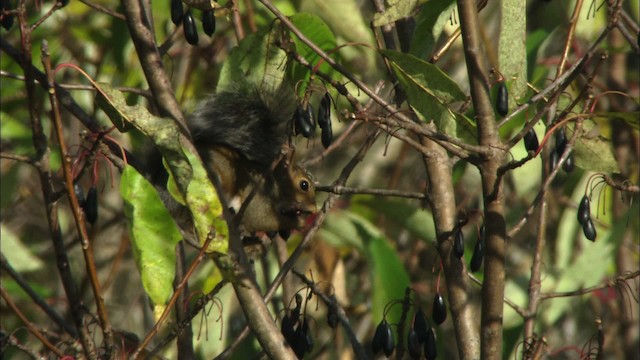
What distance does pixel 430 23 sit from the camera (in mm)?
2273

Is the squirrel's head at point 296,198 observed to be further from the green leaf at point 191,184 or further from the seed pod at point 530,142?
the green leaf at point 191,184

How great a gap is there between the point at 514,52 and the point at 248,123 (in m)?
0.93

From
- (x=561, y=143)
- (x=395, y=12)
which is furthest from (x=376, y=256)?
(x=395, y=12)

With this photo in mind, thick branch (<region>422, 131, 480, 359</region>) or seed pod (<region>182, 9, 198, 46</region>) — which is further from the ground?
seed pod (<region>182, 9, 198, 46</region>)

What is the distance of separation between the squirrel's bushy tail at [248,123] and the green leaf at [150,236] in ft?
3.16

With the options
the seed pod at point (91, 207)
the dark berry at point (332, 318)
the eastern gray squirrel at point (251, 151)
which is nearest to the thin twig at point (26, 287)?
the seed pod at point (91, 207)

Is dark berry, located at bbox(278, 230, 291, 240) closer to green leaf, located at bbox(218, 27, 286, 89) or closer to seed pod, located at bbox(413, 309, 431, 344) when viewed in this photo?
green leaf, located at bbox(218, 27, 286, 89)

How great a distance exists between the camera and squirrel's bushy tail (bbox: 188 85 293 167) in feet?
8.91

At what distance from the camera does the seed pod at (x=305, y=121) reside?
83.4 inches

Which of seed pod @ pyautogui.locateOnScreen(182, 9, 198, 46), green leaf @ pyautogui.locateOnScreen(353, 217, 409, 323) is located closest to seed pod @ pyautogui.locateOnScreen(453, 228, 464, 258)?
green leaf @ pyautogui.locateOnScreen(353, 217, 409, 323)

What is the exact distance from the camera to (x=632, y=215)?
328 cm

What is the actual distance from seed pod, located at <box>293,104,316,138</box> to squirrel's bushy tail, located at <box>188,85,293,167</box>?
547mm

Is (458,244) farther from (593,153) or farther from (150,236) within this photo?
(150,236)

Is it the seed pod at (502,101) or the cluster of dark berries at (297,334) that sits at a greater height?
the seed pod at (502,101)
